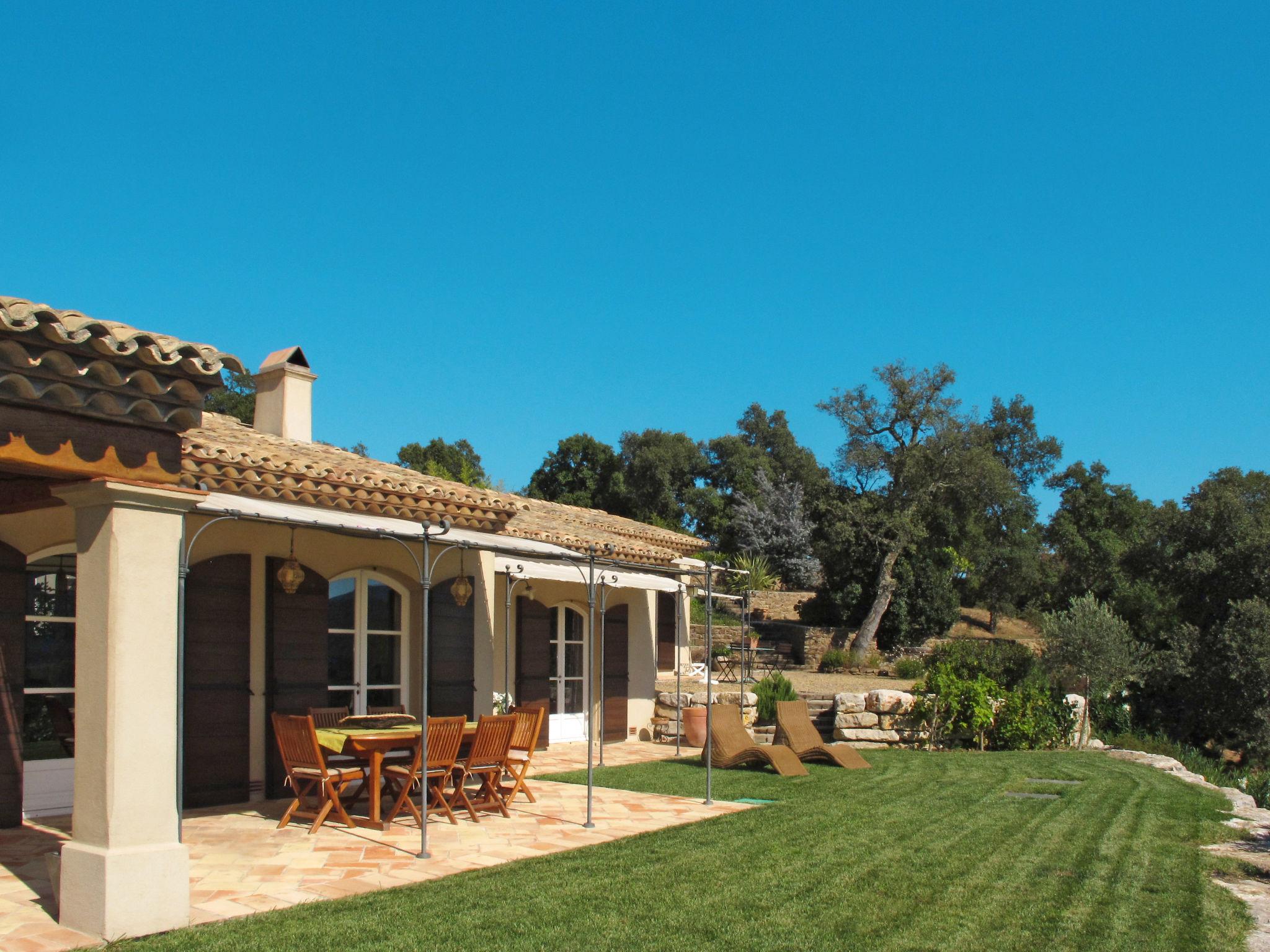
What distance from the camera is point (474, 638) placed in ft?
42.9

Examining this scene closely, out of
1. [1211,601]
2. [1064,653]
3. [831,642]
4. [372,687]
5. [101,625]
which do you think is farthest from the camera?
[831,642]

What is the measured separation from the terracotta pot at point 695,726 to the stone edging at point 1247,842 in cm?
676

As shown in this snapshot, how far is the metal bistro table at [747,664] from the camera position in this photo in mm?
24188

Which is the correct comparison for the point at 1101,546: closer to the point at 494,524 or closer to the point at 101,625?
the point at 494,524

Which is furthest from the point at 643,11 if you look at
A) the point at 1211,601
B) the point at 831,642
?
the point at 1211,601

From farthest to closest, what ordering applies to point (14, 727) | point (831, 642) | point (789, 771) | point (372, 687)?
point (831, 642), point (789, 771), point (372, 687), point (14, 727)

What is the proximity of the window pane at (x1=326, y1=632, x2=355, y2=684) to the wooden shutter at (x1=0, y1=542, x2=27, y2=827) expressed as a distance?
3.18 metres

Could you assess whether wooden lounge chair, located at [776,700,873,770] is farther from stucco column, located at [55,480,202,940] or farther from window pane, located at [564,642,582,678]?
stucco column, located at [55,480,202,940]

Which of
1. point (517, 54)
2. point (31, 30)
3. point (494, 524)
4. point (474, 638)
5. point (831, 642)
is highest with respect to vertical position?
point (517, 54)

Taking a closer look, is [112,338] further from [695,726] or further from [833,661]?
[833,661]

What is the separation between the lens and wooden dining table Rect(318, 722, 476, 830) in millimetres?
8945

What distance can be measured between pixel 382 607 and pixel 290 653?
159 centimetres

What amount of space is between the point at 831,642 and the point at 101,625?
27.7m

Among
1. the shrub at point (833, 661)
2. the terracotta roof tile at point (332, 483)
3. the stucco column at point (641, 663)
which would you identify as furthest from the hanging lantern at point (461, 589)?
the shrub at point (833, 661)
